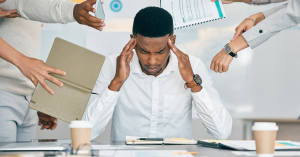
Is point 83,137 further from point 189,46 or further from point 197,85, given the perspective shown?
point 189,46

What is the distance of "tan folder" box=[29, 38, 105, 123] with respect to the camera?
1.14 meters

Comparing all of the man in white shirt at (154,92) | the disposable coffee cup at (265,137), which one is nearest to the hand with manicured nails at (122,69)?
the man in white shirt at (154,92)

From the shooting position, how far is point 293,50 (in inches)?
89.7

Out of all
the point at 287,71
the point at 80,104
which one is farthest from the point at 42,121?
the point at 287,71

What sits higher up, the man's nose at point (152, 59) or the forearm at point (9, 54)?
the man's nose at point (152, 59)

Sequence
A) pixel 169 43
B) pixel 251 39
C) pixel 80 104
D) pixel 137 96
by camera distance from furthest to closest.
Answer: pixel 137 96
pixel 251 39
pixel 169 43
pixel 80 104

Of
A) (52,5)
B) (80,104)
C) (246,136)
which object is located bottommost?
A: (246,136)

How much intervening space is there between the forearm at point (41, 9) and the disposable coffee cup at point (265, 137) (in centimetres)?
102

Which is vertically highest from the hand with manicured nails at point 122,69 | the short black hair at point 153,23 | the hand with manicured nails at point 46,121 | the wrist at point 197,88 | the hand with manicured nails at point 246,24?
the hand with manicured nails at point 246,24

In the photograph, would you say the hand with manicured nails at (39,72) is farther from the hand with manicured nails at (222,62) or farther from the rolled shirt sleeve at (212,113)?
the hand with manicured nails at (222,62)

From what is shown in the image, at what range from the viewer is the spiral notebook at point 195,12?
1550 millimetres

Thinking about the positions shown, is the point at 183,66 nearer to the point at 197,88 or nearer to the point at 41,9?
the point at 197,88

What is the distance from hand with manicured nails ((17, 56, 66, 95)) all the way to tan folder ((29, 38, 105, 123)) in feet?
0.07

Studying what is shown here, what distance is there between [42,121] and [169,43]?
2.99ft
